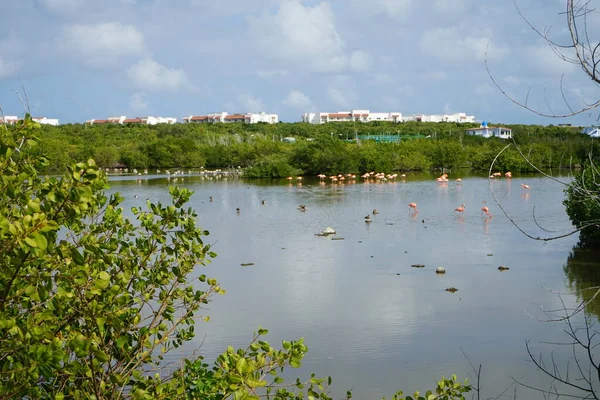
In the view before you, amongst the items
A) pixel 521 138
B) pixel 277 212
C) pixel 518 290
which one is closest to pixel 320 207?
pixel 277 212

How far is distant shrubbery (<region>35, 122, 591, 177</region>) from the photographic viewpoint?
4725 centimetres

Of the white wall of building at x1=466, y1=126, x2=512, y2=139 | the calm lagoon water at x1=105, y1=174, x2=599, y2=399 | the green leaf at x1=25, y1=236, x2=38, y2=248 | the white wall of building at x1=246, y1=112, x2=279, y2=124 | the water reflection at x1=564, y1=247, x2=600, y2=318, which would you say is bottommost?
the calm lagoon water at x1=105, y1=174, x2=599, y2=399

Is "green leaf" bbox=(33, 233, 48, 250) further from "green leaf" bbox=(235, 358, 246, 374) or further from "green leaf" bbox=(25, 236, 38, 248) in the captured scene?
"green leaf" bbox=(235, 358, 246, 374)

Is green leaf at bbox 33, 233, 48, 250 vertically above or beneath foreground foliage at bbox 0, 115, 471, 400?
above

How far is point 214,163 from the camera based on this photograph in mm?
62469

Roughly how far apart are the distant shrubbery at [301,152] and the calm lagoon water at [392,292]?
19.1 meters

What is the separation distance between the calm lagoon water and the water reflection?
0.13m

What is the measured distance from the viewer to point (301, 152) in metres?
49.1

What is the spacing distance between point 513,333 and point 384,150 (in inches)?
1681

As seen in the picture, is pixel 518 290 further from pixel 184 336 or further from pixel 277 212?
pixel 277 212

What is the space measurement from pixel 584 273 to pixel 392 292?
158 inches

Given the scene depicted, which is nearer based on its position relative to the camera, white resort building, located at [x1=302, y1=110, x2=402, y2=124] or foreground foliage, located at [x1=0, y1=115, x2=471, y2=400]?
foreground foliage, located at [x1=0, y1=115, x2=471, y2=400]

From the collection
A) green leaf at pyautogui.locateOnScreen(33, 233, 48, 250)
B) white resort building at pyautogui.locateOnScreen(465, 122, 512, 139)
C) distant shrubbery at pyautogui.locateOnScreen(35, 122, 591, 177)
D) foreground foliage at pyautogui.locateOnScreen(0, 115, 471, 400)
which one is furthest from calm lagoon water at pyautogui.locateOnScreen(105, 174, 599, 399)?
white resort building at pyautogui.locateOnScreen(465, 122, 512, 139)

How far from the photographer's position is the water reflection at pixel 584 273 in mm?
11113
